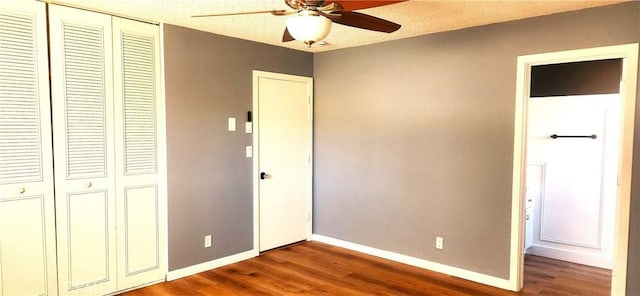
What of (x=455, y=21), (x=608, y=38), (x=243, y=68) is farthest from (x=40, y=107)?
(x=608, y=38)

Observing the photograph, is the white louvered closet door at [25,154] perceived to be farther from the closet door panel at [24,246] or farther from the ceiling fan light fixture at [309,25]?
the ceiling fan light fixture at [309,25]

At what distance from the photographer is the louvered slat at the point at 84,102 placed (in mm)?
2945

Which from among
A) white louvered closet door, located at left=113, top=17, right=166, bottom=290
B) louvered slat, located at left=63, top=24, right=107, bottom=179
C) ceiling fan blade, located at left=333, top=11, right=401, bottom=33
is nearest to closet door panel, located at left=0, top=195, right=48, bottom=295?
louvered slat, located at left=63, top=24, right=107, bottom=179

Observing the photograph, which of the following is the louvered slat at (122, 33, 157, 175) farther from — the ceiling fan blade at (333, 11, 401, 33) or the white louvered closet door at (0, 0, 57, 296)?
the ceiling fan blade at (333, 11, 401, 33)

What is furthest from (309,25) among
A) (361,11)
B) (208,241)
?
(208,241)

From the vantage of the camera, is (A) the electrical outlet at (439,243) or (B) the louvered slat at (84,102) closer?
(B) the louvered slat at (84,102)

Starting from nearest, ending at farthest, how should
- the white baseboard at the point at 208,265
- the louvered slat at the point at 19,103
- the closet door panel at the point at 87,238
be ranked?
the louvered slat at the point at 19,103 → the closet door panel at the point at 87,238 → the white baseboard at the point at 208,265

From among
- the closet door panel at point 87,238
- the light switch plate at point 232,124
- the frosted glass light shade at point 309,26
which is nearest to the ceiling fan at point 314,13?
the frosted glass light shade at point 309,26

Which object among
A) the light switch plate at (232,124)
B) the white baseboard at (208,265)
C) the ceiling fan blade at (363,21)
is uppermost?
the ceiling fan blade at (363,21)

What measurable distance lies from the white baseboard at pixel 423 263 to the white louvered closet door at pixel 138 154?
197 centimetres

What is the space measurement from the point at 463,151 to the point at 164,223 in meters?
2.81

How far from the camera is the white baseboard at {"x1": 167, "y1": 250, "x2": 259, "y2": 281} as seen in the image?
360cm

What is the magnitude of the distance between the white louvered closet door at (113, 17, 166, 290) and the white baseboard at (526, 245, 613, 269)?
3.92m

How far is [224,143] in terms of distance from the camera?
3.90m
